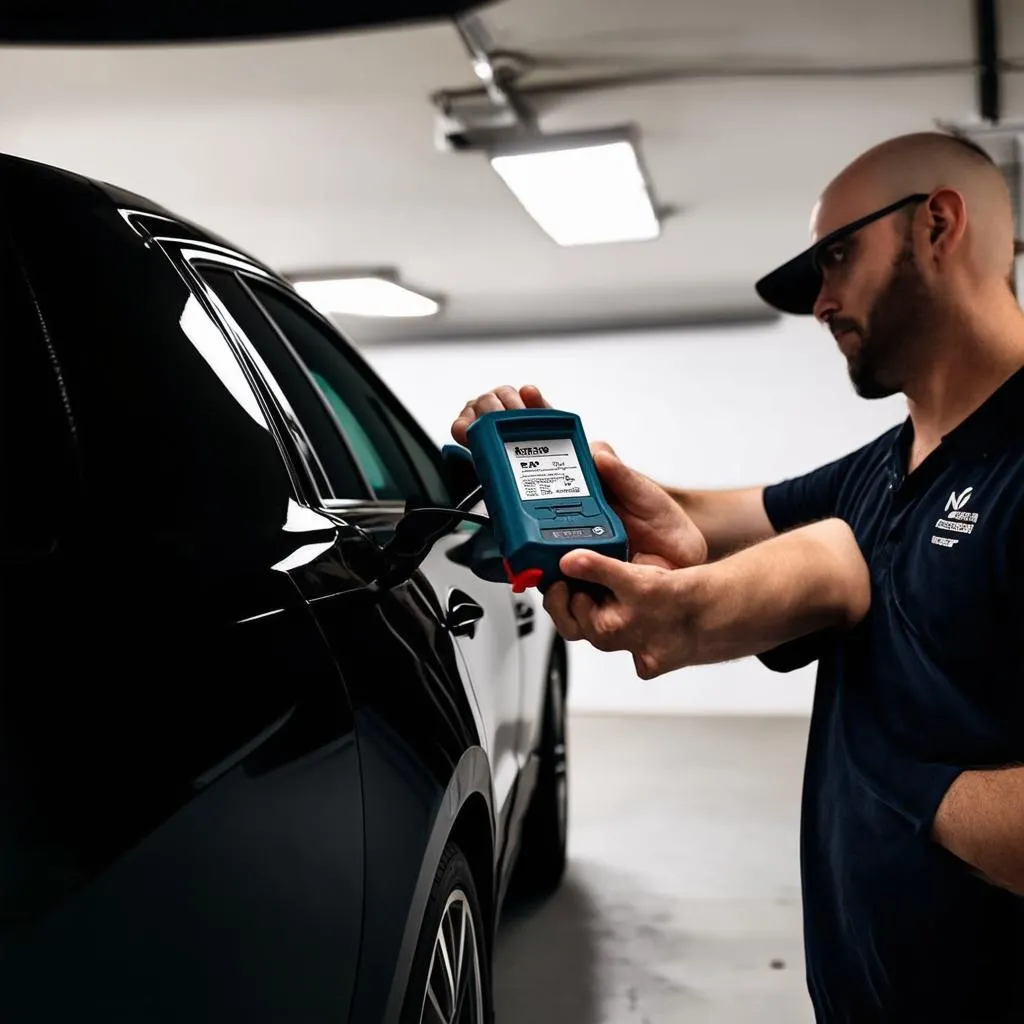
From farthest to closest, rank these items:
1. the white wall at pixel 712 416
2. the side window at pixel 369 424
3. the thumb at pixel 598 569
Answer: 1. the white wall at pixel 712 416
2. the side window at pixel 369 424
3. the thumb at pixel 598 569

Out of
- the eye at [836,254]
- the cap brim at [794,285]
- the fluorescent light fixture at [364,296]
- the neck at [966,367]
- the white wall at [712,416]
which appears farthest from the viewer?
the white wall at [712,416]

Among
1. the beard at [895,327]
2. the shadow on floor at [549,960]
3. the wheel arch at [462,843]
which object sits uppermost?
the beard at [895,327]

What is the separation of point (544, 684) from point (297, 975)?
1.83 m

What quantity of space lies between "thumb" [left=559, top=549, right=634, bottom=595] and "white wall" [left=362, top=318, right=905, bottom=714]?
5.00 metres

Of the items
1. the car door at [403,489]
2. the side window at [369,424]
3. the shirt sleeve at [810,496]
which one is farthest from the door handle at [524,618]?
the shirt sleeve at [810,496]

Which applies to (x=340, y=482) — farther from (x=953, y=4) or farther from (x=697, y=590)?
(x=953, y=4)

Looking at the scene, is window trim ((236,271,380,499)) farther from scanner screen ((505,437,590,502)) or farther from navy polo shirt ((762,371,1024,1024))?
navy polo shirt ((762,371,1024,1024))

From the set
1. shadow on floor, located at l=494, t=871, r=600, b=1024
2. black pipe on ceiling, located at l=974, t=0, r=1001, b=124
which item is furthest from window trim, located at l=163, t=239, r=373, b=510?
black pipe on ceiling, located at l=974, t=0, r=1001, b=124

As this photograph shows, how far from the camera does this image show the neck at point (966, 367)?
1235mm

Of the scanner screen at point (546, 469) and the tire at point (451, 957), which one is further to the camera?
the tire at point (451, 957)

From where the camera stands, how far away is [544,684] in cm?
274

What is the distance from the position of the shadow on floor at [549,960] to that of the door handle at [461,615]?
1.14m

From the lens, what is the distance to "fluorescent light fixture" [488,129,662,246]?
329cm

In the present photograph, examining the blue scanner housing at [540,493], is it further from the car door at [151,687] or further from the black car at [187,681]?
the car door at [151,687]
